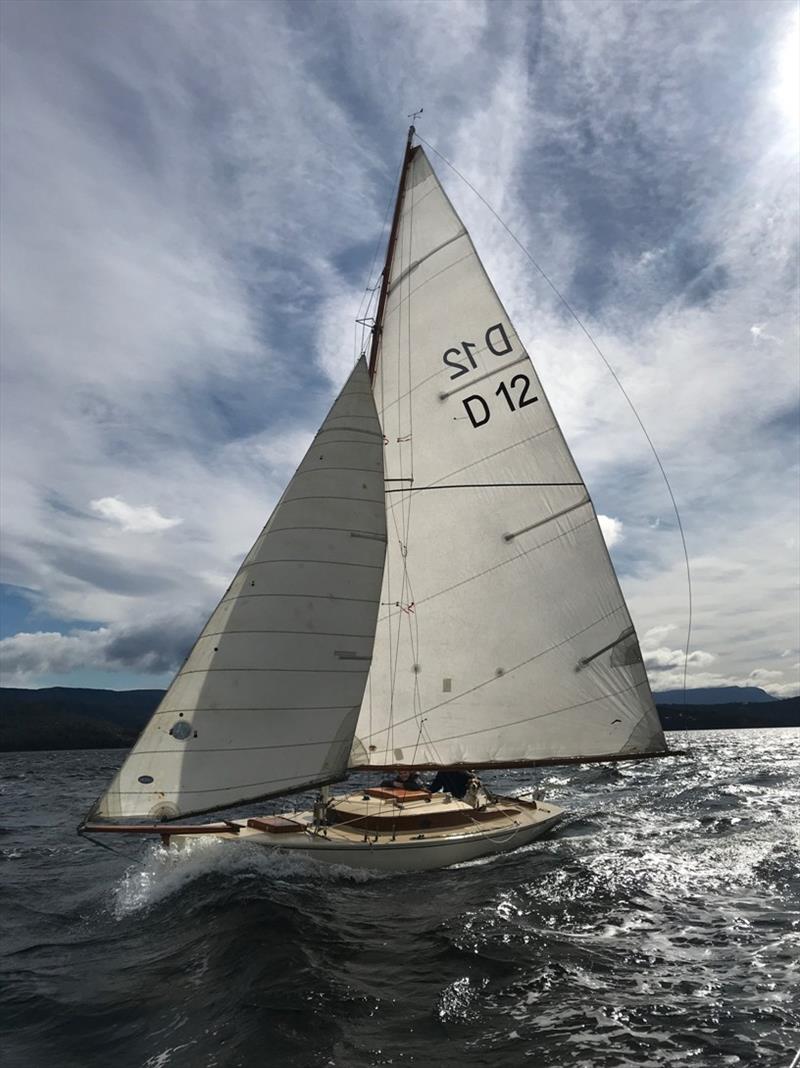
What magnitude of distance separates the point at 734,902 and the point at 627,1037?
6.89 metres

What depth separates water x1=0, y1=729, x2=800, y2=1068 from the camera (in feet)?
24.1

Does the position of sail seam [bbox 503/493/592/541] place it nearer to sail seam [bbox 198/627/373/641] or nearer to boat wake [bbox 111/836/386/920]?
sail seam [bbox 198/627/373/641]

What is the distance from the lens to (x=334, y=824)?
587 inches

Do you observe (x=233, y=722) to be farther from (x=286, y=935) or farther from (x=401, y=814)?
(x=401, y=814)

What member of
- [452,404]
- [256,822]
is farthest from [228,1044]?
[452,404]

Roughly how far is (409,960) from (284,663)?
16.9ft

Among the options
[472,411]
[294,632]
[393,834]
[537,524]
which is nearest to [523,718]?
[393,834]

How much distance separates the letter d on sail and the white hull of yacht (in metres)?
9.64

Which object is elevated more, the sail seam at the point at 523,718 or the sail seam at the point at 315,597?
the sail seam at the point at 315,597

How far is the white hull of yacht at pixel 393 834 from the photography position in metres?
13.8

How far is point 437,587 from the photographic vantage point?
51.9ft

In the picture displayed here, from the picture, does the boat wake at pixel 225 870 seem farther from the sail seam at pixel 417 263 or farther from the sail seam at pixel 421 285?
the sail seam at pixel 417 263

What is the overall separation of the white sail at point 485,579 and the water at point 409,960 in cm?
317

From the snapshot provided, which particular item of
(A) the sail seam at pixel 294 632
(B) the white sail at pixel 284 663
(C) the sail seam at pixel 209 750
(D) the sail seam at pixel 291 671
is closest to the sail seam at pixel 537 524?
(B) the white sail at pixel 284 663
